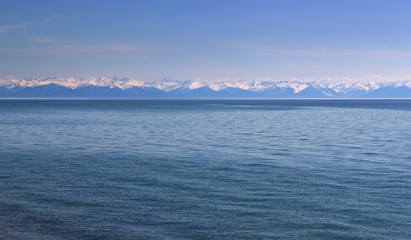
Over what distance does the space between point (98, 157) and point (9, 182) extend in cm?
966

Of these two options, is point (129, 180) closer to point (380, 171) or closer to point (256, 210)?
point (256, 210)

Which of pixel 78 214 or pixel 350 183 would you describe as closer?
pixel 78 214

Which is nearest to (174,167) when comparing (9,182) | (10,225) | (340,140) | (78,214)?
(9,182)

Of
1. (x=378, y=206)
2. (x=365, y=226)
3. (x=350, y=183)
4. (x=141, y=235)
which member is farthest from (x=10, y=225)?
(x=350, y=183)

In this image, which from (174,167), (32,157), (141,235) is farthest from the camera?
(32,157)

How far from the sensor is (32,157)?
105ft

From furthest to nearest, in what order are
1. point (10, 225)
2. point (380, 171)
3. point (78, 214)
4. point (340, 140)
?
point (340, 140)
point (380, 171)
point (78, 214)
point (10, 225)

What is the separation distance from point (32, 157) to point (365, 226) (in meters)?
24.3

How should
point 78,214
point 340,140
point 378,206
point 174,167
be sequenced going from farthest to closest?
point 340,140 → point 174,167 → point 378,206 → point 78,214

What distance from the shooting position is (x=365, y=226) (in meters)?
15.4

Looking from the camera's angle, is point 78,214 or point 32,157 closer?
point 78,214

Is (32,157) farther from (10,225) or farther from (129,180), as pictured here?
(10,225)

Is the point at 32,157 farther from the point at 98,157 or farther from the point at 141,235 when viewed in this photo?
the point at 141,235

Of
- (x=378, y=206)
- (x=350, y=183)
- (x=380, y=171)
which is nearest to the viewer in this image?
(x=378, y=206)
